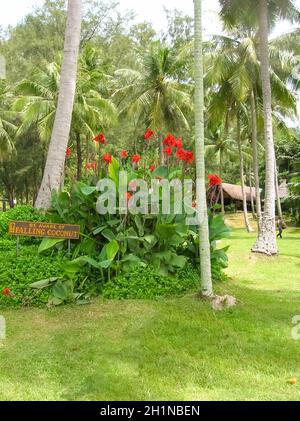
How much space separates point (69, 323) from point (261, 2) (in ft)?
37.5

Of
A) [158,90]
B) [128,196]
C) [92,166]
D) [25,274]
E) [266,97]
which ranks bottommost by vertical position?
[25,274]

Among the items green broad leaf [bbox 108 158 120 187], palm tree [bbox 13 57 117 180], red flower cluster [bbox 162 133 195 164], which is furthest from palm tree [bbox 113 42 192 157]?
green broad leaf [bbox 108 158 120 187]

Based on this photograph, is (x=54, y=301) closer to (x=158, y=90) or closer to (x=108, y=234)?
(x=108, y=234)

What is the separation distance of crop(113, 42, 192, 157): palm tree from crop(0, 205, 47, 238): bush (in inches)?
570

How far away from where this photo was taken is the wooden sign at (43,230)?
6.34 m

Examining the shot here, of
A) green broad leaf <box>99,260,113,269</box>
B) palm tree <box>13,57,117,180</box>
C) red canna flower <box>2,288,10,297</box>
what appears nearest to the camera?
red canna flower <box>2,288,10,297</box>

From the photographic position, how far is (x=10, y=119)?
27672 millimetres

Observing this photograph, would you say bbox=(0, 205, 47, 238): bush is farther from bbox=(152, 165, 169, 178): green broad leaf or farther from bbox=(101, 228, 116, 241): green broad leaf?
bbox=(152, 165, 169, 178): green broad leaf

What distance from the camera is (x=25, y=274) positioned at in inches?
251

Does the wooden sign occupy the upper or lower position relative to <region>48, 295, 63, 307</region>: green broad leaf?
upper

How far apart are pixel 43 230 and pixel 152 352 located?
260cm

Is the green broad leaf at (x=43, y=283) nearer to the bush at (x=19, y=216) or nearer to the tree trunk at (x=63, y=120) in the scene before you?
the bush at (x=19, y=216)

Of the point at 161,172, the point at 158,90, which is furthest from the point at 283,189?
the point at 161,172

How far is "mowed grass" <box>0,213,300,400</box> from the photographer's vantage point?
4.01 m
